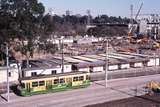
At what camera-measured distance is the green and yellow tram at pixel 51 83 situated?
1252 inches

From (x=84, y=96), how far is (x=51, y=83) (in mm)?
3842

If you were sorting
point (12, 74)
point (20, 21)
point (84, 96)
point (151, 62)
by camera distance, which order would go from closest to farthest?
1. point (84, 96)
2. point (12, 74)
3. point (20, 21)
4. point (151, 62)

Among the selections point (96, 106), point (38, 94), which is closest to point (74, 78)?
point (38, 94)

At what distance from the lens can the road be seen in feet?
96.2

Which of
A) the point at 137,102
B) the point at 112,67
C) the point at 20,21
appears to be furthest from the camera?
the point at 112,67

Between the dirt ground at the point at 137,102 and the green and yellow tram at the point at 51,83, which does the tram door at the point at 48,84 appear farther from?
the dirt ground at the point at 137,102

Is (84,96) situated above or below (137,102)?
above

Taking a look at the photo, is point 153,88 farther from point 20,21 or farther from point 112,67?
point 20,21

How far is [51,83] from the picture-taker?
3334 cm

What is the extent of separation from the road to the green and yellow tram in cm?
61

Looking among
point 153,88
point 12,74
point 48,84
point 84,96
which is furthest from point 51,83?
point 153,88

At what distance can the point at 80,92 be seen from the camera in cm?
3375

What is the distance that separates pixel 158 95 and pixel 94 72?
14814mm

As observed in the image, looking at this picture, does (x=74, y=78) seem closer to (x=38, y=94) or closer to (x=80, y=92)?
(x=80, y=92)
